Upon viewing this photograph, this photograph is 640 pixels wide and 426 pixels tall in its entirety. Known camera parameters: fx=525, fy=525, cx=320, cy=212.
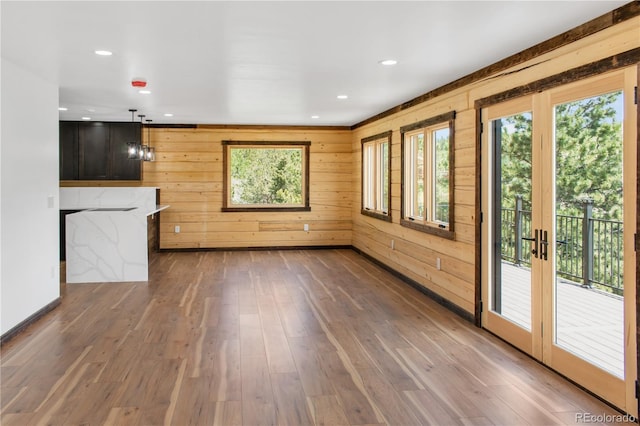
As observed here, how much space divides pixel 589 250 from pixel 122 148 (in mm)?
7915

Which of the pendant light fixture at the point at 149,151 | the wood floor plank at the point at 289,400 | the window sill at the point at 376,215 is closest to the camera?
the wood floor plank at the point at 289,400

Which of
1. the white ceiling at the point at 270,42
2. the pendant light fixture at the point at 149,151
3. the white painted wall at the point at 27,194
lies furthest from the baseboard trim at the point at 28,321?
the pendant light fixture at the point at 149,151

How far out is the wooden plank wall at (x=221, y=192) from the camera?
979 centimetres

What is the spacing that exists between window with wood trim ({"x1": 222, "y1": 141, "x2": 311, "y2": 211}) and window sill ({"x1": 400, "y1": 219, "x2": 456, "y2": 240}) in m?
3.55

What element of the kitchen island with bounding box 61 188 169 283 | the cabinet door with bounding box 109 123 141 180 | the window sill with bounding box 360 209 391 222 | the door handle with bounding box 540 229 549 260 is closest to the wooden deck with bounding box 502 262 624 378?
the door handle with bounding box 540 229 549 260

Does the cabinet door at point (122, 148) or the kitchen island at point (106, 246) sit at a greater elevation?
the cabinet door at point (122, 148)

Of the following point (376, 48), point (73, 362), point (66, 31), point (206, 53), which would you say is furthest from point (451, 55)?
point (73, 362)

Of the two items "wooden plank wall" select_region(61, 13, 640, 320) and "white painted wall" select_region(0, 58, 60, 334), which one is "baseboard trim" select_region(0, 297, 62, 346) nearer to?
"white painted wall" select_region(0, 58, 60, 334)

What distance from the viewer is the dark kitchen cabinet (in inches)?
358

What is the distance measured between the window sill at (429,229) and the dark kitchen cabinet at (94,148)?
5076 millimetres

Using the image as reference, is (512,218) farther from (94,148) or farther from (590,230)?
A: (94,148)

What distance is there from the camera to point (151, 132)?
967cm

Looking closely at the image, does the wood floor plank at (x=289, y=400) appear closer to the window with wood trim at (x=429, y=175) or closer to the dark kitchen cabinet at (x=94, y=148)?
the window with wood trim at (x=429, y=175)

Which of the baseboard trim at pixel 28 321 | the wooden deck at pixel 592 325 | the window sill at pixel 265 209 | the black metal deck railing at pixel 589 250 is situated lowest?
the baseboard trim at pixel 28 321
